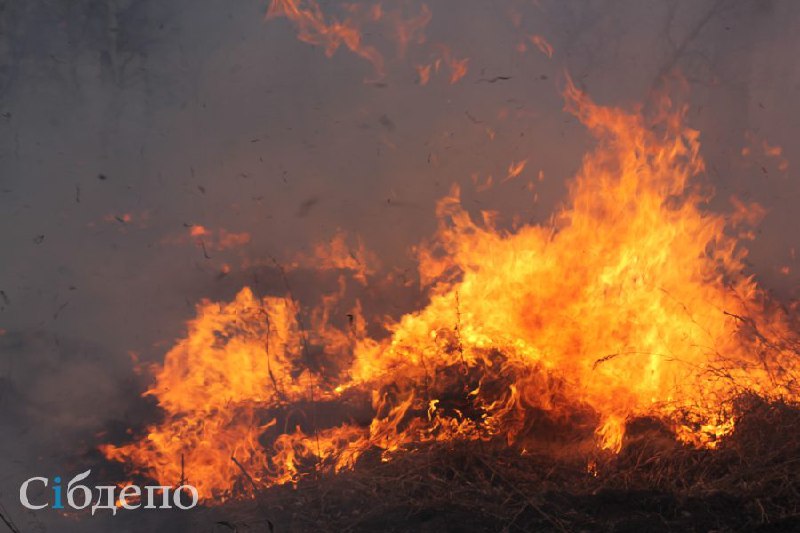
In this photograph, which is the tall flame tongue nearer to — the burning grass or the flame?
the burning grass

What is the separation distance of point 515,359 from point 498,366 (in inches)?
5.4

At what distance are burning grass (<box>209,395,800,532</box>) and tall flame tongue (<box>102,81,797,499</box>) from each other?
20 centimetres

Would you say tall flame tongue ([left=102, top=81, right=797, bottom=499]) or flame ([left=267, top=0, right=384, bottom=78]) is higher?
flame ([left=267, top=0, right=384, bottom=78])

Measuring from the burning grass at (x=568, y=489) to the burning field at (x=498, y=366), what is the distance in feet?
0.05

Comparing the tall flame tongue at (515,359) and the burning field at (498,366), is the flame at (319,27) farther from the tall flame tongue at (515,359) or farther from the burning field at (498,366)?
the tall flame tongue at (515,359)

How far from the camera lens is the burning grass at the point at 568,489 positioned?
395cm

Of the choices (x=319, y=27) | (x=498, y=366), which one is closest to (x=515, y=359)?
(x=498, y=366)

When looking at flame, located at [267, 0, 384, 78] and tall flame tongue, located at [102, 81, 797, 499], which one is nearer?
tall flame tongue, located at [102, 81, 797, 499]

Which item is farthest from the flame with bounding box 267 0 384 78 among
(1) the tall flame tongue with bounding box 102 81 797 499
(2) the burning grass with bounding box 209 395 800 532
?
(2) the burning grass with bounding box 209 395 800 532

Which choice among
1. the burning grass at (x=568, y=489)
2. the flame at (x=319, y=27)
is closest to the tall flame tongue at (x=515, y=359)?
the burning grass at (x=568, y=489)

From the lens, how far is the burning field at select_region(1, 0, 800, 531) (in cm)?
436

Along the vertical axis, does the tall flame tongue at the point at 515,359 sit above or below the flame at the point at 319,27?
below

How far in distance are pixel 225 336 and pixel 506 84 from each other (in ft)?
11.6

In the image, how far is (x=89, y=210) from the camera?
633 centimetres
